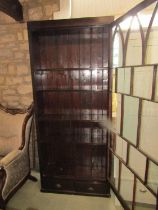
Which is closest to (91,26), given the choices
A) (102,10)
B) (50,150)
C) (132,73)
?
(102,10)

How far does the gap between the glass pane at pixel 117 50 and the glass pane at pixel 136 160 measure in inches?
33.2

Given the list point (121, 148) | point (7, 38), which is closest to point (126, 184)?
point (121, 148)

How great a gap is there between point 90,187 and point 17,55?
2007 millimetres

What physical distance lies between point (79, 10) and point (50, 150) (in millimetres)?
1825

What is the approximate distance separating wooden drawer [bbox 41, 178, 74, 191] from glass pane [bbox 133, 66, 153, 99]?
1.47 m

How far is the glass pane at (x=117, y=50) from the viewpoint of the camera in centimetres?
174

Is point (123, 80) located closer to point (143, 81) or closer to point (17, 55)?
point (143, 81)

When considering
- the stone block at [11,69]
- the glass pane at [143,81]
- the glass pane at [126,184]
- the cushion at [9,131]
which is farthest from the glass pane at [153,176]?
the stone block at [11,69]

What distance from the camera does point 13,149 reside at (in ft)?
7.76

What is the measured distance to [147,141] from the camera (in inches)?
54.1

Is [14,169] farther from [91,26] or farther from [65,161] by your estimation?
[91,26]

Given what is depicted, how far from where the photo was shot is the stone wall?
2328 mm

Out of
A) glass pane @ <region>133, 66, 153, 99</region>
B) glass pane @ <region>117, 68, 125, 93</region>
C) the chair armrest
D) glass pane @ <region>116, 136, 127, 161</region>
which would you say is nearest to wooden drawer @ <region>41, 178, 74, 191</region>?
the chair armrest

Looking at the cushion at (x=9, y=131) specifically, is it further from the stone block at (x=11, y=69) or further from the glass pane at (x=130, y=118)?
the glass pane at (x=130, y=118)
